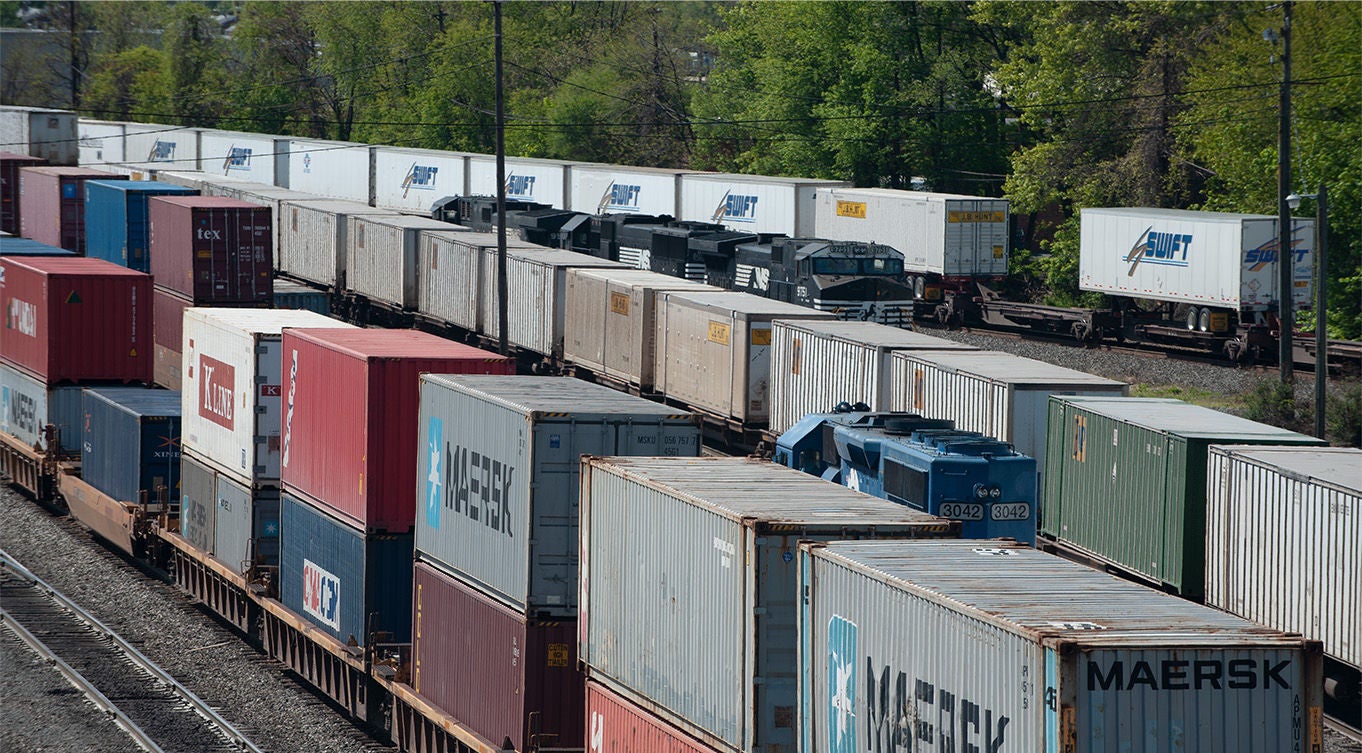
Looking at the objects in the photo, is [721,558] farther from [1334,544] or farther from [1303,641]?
[1334,544]

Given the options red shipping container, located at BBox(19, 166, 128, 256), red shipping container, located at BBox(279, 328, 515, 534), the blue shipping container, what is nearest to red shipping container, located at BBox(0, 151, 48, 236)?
red shipping container, located at BBox(19, 166, 128, 256)

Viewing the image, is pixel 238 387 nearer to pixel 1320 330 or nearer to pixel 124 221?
pixel 124 221

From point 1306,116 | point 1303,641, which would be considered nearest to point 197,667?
point 1303,641

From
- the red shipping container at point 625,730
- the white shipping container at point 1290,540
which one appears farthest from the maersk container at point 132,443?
the white shipping container at point 1290,540

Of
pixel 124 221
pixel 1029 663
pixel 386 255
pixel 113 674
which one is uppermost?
pixel 124 221

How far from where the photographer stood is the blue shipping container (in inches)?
1614

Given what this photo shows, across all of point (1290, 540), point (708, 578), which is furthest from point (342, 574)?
point (1290, 540)

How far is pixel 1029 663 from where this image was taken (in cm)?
955

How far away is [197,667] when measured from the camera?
23.7 m

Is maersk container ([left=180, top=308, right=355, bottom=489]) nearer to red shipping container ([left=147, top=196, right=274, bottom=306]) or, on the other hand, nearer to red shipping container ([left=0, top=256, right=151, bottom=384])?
red shipping container ([left=0, top=256, right=151, bottom=384])

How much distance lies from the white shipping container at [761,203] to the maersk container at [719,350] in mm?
19012

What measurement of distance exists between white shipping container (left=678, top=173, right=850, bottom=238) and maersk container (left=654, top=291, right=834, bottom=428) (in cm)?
1901

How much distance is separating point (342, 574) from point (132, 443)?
970 centimetres

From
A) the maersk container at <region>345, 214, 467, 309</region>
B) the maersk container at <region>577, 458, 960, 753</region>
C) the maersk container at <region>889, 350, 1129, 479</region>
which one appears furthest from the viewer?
the maersk container at <region>345, 214, 467, 309</region>
